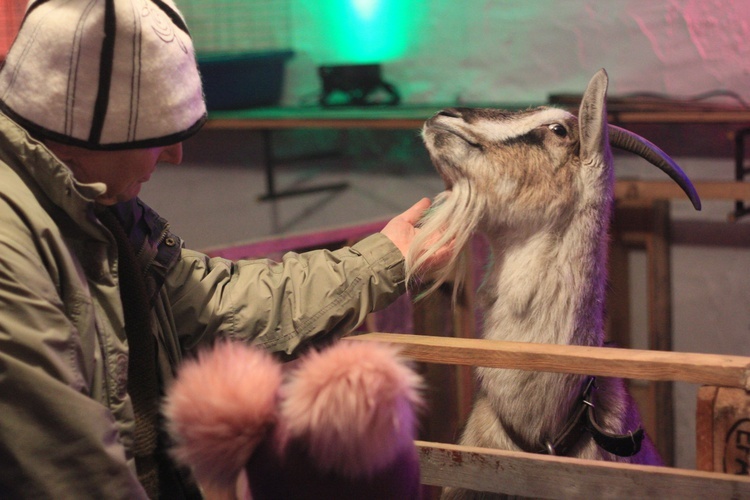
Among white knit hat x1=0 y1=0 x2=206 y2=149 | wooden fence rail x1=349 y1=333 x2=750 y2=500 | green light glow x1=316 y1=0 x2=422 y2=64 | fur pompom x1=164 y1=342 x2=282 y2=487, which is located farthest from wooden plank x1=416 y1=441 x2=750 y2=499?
green light glow x1=316 y1=0 x2=422 y2=64

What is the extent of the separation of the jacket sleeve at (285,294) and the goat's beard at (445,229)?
0.06 meters

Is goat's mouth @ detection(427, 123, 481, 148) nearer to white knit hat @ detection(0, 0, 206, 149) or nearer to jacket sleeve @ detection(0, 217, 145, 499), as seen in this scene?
white knit hat @ detection(0, 0, 206, 149)

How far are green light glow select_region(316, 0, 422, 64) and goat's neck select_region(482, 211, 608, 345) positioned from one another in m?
2.59

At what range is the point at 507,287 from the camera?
1422mm

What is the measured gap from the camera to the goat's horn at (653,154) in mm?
1430

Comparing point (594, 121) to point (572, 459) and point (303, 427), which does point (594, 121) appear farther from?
point (303, 427)

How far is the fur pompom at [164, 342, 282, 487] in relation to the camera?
78 centimetres

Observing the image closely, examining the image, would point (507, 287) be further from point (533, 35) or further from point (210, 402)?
point (533, 35)

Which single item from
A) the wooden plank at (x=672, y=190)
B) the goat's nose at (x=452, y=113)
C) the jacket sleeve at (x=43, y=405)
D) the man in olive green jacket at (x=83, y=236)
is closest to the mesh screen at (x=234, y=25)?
the wooden plank at (x=672, y=190)

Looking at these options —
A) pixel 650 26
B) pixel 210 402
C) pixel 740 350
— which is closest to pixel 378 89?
pixel 650 26

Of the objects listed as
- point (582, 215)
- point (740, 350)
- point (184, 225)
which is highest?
point (582, 215)

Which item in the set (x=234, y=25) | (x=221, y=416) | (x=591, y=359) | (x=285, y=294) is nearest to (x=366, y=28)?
(x=234, y=25)

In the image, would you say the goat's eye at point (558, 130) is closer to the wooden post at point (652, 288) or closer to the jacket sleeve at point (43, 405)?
the jacket sleeve at point (43, 405)

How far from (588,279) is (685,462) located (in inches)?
89.8
